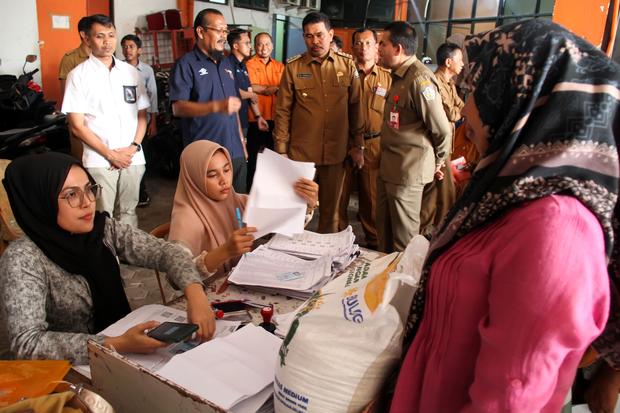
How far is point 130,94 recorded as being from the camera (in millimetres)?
3055

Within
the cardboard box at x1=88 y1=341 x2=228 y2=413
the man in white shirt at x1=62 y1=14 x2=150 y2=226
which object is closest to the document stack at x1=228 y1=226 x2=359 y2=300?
the cardboard box at x1=88 y1=341 x2=228 y2=413

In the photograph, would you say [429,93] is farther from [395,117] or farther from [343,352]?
[343,352]

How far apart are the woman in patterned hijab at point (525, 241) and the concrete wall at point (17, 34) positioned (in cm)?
583

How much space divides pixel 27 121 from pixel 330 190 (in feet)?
10.2

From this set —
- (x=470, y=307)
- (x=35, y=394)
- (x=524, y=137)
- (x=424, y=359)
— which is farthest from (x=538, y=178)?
(x=35, y=394)

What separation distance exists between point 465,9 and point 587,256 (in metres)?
9.74

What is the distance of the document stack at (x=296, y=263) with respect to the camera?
154 centimetres

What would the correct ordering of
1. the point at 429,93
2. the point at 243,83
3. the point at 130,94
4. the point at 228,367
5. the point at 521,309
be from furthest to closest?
the point at 243,83, the point at 130,94, the point at 429,93, the point at 228,367, the point at 521,309

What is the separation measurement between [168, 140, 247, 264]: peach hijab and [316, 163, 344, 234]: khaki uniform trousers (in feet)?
5.14

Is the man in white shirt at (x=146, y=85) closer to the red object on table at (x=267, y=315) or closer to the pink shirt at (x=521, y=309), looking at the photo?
the red object on table at (x=267, y=315)

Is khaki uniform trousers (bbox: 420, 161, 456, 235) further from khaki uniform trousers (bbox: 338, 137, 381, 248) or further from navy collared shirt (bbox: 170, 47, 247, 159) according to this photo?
navy collared shirt (bbox: 170, 47, 247, 159)

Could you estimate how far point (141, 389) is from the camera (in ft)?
3.16

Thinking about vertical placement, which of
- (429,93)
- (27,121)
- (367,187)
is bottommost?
(367,187)

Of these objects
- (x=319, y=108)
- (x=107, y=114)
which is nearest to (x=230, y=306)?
(x=107, y=114)
